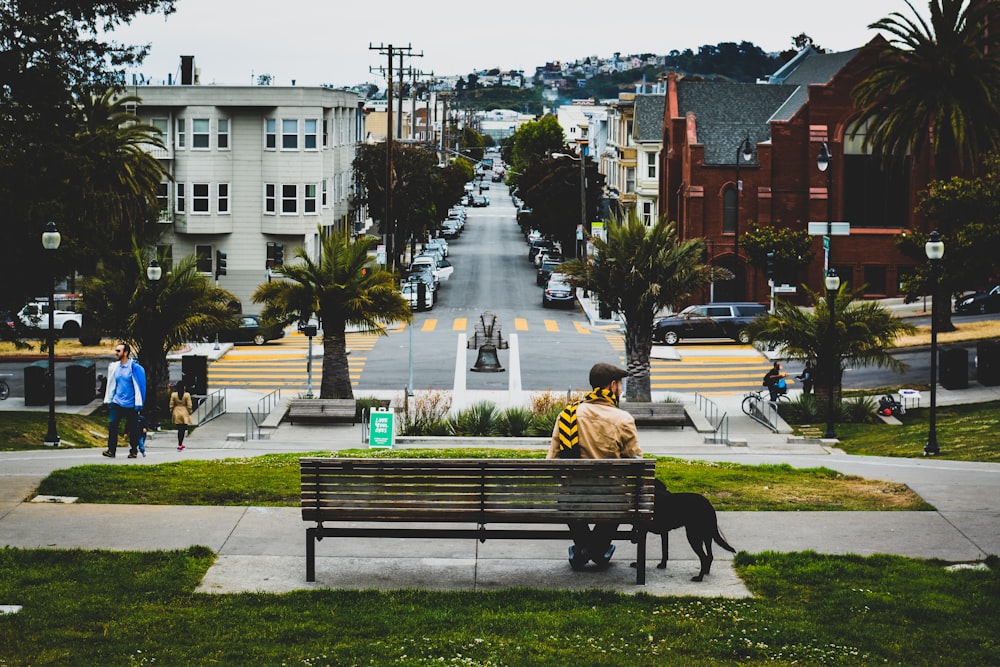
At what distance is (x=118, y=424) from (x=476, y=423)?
11838 mm

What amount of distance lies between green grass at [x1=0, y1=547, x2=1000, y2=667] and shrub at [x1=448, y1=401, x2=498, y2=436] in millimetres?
18735

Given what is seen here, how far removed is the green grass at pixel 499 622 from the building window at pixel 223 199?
2261 inches

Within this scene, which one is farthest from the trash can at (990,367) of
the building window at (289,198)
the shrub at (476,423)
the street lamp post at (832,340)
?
the building window at (289,198)

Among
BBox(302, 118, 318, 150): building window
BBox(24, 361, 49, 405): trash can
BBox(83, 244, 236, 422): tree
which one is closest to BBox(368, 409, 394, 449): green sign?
BBox(83, 244, 236, 422): tree

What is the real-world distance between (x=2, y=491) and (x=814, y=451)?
59.1ft

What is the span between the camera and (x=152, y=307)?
34.6 meters

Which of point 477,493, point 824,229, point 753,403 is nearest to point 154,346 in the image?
point 753,403

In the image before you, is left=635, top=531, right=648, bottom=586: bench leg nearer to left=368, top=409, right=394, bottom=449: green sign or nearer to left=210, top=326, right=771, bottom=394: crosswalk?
left=368, top=409, right=394, bottom=449: green sign

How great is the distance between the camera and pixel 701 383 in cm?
4469

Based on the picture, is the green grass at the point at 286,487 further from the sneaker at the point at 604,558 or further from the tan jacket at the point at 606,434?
the tan jacket at the point at 606,434

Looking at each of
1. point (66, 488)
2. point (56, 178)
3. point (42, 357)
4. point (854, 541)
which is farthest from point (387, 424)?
point (42, 357)

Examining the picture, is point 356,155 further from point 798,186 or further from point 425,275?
point 798,186

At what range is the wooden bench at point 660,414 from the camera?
104 feet

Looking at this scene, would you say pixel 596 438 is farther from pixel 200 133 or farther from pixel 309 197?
pixel 200 133
